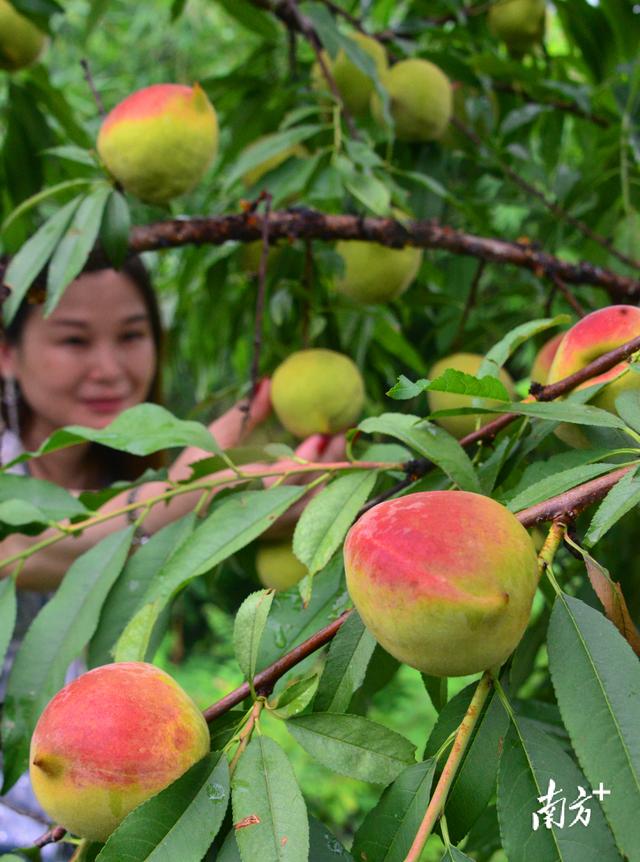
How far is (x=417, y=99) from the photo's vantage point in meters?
1.09

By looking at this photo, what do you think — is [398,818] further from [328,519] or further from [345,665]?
[328,519]

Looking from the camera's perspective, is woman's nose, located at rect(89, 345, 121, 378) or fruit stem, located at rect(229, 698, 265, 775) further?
woman's nose, located at rect(89, 345, 121, 378)

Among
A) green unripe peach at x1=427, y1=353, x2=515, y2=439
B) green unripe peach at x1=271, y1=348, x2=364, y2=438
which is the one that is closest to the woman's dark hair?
green unripe peach at x1=271, y1=348, x2=364, y2=438

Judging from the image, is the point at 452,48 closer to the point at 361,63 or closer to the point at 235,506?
the point at 361,63

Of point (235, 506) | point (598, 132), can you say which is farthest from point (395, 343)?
point (235, 506)

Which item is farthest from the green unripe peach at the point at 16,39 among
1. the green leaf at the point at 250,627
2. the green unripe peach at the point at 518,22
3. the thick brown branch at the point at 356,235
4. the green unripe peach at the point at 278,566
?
the green leaf at the point at 250,627

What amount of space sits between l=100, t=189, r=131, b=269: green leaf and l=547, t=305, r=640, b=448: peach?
1.42ft

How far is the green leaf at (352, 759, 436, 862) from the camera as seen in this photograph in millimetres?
389

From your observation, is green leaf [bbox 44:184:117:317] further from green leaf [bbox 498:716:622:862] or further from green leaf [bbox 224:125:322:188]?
green leaf [bbox 498:716:622:862]

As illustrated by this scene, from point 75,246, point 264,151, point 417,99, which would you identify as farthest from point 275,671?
point 417,99

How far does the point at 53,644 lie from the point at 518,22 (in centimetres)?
104

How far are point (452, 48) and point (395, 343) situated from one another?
1.61 feet

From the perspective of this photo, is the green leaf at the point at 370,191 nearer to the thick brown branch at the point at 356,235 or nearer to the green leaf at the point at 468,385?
the thick brown branch at the point at 356,235

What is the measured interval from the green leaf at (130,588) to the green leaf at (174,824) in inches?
10.1
